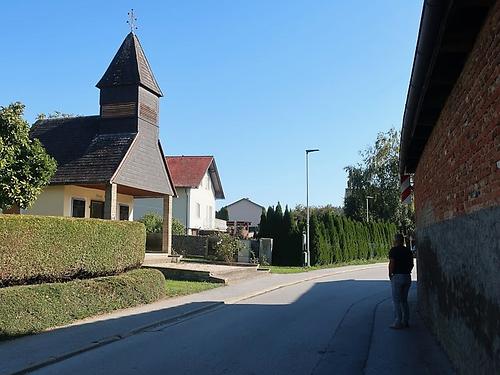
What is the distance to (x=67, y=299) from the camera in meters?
12.3

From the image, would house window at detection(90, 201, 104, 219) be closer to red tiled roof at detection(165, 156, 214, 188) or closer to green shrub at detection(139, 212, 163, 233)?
green shrub at detection(139, 212, 163, 233)

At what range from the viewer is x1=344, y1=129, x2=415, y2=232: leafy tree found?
221 feet

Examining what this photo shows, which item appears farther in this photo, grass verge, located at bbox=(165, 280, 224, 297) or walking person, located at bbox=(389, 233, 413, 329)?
grass verge, located at bbox=(165, 280, 224, 297)

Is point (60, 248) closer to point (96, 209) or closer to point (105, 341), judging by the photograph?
point (105, 341)

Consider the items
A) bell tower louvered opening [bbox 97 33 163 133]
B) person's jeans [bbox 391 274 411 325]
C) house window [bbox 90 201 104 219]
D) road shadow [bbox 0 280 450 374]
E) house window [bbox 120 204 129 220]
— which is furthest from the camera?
house window [bbox 120 204 129 220]

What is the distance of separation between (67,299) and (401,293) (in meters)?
7.26

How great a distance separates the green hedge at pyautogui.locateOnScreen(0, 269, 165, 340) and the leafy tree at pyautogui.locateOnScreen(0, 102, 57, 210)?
477 cm

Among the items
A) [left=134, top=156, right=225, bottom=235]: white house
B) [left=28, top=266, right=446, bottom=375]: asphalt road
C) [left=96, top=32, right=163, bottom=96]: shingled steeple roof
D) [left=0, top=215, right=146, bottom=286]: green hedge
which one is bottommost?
[left=28, top=266, right=446, bottom=375]: asphalt road

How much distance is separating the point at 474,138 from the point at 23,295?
29.2ft

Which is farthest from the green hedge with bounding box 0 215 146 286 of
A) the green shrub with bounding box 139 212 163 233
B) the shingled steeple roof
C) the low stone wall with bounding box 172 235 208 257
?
the low stone wall with bounding box 172 235 208 257

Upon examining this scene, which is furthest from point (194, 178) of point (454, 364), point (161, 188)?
point (454, 364)

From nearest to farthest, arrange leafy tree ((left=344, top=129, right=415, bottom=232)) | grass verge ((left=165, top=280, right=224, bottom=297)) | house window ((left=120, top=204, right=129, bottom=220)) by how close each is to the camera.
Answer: grass verge ((left=165, top=280, right=224, bottom=297))
house window ((left=120, top=204, right=129, bottom=220))
leafy tree ((left=344, top=129, right=415, bottom=232))

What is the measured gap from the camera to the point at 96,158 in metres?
26.4

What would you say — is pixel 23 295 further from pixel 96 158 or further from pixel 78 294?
pixel 96 158
